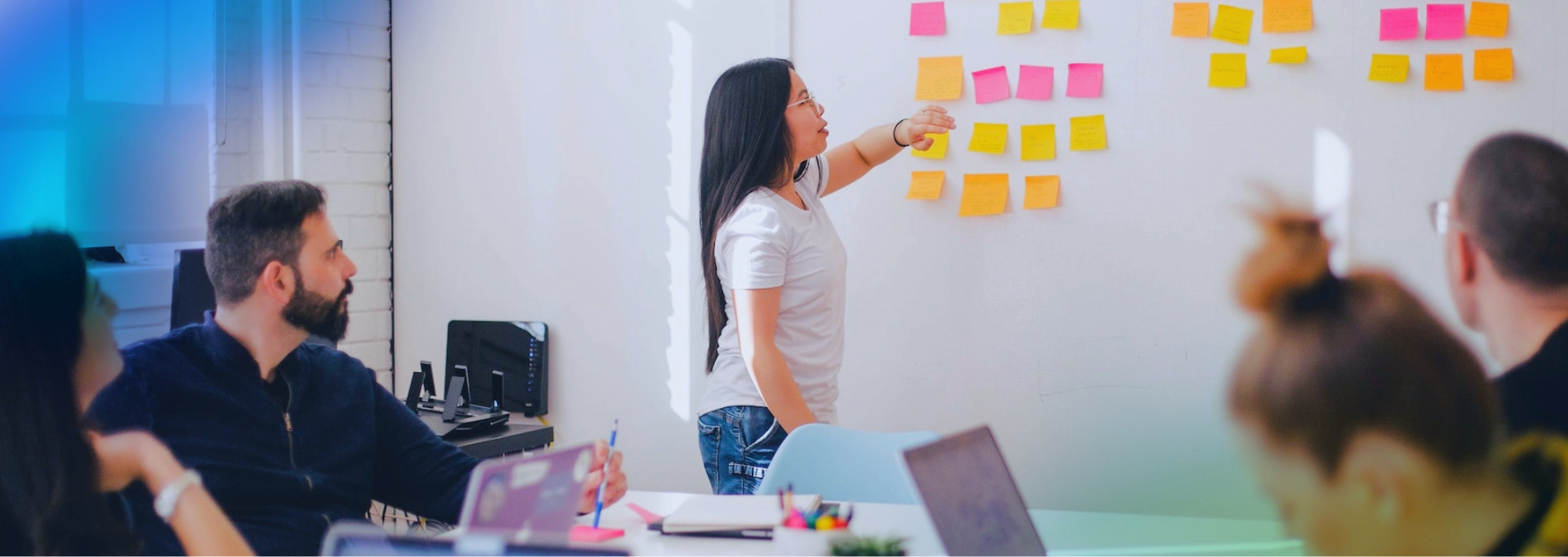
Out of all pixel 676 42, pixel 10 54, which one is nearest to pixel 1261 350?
pixel 676 42

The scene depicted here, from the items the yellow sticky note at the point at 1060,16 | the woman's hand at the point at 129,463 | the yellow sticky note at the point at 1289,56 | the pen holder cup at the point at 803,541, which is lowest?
the pen holder cup at the point at 803,541

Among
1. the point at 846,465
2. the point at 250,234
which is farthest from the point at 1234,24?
the point at 250,234

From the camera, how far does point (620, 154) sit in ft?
10.5

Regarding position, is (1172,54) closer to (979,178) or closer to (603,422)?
(979,178)

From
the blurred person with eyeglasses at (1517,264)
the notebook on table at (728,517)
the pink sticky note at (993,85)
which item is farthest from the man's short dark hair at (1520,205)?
the pink sticky note at (993,85)

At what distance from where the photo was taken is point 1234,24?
2.68 m

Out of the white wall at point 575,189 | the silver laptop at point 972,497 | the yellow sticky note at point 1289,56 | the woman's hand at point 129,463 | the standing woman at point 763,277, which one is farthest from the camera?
the white wall at point 575,189

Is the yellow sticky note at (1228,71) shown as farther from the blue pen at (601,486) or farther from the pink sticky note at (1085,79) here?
the blue pen at (601,486)

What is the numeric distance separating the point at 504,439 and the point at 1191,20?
1920mm

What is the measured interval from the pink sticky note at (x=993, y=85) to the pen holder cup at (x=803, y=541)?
157cm

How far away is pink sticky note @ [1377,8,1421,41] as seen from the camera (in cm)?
259

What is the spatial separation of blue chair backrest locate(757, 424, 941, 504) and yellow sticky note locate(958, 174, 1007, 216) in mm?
938

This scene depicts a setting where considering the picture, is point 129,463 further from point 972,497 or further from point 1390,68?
point 1390,68

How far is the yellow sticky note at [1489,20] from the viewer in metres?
2.54
